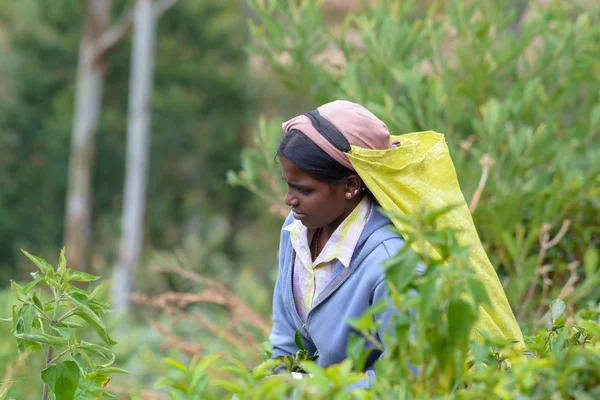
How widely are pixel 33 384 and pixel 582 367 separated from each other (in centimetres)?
554

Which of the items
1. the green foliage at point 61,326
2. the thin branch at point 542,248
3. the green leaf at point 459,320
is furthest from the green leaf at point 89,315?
the thin branch at point 542,248

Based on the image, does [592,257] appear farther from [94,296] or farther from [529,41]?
[94,296]

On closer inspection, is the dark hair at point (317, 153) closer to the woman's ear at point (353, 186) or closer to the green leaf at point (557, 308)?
the woman's ear at point (353, 186)

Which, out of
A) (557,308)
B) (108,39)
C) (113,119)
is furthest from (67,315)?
(113,119)

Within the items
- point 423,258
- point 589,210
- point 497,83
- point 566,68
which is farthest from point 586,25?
point 423,258

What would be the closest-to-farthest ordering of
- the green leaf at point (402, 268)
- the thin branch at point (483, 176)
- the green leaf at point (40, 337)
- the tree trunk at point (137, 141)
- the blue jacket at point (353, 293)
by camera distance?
1. the green leaf at point (402, 268)
2. the green leaf at point (40, 337)
3. the blue jacket at point (353, 293)
4. the thin branch at point (483, 176)
5. the tree trunk at point (137, 141)

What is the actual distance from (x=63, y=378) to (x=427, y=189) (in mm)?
1063

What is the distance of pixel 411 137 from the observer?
7.55ft

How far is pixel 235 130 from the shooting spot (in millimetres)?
24500

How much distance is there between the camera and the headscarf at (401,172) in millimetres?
2057

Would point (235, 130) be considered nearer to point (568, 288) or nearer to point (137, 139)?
point (137, 139)

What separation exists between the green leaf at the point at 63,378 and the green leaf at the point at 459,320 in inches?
36.3

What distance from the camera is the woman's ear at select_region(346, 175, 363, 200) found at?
2.12 meters

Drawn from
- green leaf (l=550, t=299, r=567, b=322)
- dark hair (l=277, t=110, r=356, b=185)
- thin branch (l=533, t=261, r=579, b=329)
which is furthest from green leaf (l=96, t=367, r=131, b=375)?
thin branch (l=533, t=261, r=579, b=329)
